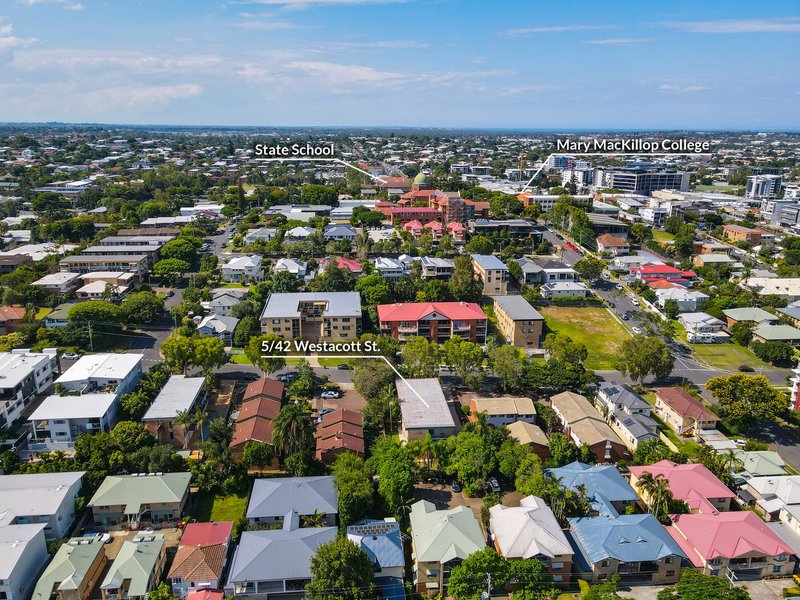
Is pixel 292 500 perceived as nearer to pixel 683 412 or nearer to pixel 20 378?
pixel 20 378

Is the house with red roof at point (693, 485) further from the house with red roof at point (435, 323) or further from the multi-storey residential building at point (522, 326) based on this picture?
the house with red roof at point (435, 323)

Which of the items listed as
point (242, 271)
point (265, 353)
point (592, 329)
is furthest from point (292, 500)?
point (242, 271)

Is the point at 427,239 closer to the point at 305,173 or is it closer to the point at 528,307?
the point at 528,307

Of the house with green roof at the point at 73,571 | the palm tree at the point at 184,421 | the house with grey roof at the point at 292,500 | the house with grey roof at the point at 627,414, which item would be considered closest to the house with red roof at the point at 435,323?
the house with grey roof at the point at 627,414

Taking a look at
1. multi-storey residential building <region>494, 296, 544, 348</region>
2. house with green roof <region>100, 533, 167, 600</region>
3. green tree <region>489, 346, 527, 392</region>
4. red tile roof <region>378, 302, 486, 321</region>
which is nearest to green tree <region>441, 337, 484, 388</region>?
green tree <region>489, 346, 527, 392</region>

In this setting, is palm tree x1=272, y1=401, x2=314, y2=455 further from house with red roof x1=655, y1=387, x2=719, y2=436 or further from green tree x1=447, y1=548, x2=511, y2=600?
house with red roof x1=655, y1=387, x2=719, y2=436
